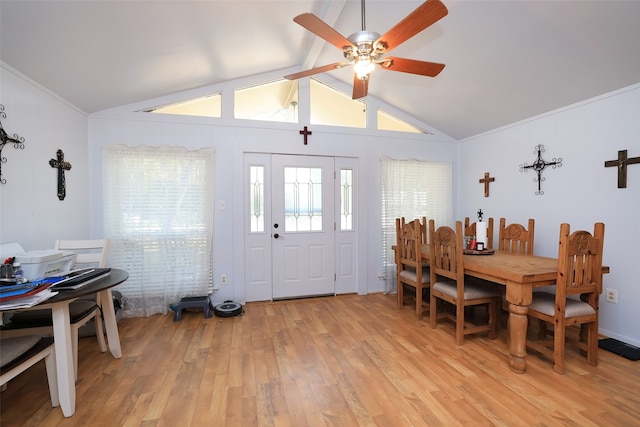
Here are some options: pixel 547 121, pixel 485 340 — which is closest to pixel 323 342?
pixel 485 340

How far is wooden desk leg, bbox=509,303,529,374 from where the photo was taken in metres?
2.12

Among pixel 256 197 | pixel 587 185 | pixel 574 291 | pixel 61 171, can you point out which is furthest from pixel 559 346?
pixel 61 171

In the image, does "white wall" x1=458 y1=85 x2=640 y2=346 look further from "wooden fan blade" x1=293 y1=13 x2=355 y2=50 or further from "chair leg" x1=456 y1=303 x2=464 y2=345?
"wooden fan blade" x1=293 y1=13 x2=355 y2=50

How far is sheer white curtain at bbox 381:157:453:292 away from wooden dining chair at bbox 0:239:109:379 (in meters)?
3.18

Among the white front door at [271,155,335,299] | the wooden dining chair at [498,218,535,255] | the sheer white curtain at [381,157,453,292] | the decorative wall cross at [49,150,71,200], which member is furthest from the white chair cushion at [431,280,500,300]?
the decorative wall cross at [49,150,71,200]

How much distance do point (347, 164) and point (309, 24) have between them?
239cm

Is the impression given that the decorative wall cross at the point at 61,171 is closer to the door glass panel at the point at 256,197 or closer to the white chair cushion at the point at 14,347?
the white chair cushion at the point at 14,347

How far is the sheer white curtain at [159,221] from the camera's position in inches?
126

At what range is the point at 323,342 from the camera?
103 inches

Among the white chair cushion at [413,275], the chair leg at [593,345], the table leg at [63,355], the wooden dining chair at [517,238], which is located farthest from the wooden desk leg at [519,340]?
the table leg at [63,355]

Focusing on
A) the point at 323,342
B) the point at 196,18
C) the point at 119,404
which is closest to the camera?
the point at 119,404

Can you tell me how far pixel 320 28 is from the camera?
5.55 ft

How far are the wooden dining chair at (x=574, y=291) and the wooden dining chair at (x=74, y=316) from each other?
3.29m

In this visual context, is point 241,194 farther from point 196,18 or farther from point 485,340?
point 485,340
